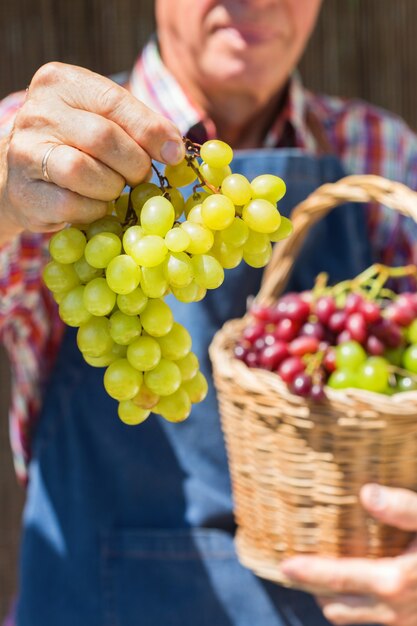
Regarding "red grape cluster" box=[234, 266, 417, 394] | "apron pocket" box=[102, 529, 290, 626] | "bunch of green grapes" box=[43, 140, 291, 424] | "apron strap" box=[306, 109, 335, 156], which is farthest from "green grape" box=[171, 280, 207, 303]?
"apron strap" box=[306, 109, 335, 156]

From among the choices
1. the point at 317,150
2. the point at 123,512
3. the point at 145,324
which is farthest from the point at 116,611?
the point at 317,150

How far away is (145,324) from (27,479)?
2.76 feet

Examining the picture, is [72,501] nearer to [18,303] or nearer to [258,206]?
[18,303]

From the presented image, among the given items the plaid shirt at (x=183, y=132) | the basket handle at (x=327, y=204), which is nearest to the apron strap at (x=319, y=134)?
the plaid shirt at (x=183, y=132)

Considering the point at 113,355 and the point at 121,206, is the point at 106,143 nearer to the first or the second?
the point at 121,206

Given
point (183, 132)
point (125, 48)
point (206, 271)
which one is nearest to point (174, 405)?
point (206, 271)

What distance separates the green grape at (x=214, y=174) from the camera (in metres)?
0.65

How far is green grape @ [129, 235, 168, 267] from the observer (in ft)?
1.92

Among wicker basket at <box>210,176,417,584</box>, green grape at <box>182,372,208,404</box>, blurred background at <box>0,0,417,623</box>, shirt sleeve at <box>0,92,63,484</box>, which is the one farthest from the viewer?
blurred background at <box>0,0,417,623</box>

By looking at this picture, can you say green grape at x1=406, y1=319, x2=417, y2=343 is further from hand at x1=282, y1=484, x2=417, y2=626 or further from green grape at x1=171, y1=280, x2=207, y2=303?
green grape at x1=171, y1=280, x2=207, y2=303

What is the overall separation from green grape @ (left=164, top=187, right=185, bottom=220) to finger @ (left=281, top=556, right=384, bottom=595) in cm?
54

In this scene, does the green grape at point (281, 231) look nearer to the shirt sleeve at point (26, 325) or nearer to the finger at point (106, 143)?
the finger at point (106, 143)

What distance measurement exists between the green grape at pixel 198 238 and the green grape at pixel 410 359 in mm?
478

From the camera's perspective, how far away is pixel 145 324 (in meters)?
0.62
